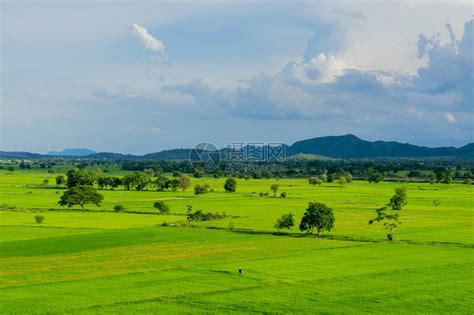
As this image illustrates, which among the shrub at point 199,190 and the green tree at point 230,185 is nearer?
the shrub at point 199,190

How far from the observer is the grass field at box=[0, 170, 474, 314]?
3797cm

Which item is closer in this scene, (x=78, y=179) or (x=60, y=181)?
(x=78, y=179)

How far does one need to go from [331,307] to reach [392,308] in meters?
3.83

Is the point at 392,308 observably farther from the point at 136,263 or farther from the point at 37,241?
the point at 37,241

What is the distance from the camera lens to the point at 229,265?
50.4 m

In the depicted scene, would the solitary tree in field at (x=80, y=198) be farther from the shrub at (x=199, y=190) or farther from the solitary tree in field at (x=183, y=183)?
the solitary tree in field at (x=183, y=183)

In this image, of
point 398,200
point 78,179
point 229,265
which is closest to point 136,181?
point 78,179

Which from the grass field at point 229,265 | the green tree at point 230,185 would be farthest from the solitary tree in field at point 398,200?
the green tree at point 230,185

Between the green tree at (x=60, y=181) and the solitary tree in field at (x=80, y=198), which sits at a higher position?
the green tree at (x=60, y=181)

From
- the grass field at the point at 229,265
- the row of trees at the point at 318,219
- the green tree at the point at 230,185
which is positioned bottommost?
the grass field at the point at 229,265

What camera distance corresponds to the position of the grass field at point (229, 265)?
38.0 meters

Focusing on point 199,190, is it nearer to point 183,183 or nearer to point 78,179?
point 183,183

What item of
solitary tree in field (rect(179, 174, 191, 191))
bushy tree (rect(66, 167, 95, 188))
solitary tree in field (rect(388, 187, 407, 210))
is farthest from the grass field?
solitary tree in field (rect(179, 174, 191, 191))

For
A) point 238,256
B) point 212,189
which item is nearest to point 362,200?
point 212,189
